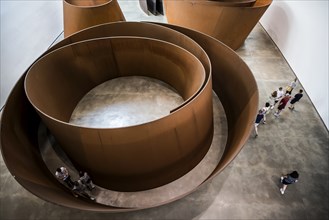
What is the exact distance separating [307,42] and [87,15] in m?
7.32

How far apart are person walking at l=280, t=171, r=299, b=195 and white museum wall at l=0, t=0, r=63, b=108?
8349 mm

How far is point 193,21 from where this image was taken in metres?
8.05

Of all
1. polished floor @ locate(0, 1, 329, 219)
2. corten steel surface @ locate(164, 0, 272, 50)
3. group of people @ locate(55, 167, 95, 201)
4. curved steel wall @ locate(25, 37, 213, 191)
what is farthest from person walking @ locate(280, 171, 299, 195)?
corten steel surface @ locate(164, 0, 272, 50)

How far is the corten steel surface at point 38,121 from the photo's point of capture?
13.8 ft

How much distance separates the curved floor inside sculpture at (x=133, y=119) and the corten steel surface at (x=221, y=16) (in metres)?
2.63

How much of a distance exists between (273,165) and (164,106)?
138 inches

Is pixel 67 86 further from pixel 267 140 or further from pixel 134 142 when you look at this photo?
pixel 267 140

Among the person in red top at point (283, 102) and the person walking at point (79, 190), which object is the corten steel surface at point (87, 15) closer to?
the person walking at point (79, 190)

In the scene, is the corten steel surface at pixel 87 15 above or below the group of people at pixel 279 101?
above

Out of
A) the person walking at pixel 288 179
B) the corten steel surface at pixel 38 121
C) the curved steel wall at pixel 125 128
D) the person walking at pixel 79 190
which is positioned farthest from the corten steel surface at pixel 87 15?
the person walking at pixel 288 179

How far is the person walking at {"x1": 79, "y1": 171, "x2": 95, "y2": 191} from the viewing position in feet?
15.4

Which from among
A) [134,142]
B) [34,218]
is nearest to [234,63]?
[134,142]

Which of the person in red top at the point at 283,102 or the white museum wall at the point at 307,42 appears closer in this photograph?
the person in red top at the point at 283,102

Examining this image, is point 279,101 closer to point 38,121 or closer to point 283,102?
point 283,102
